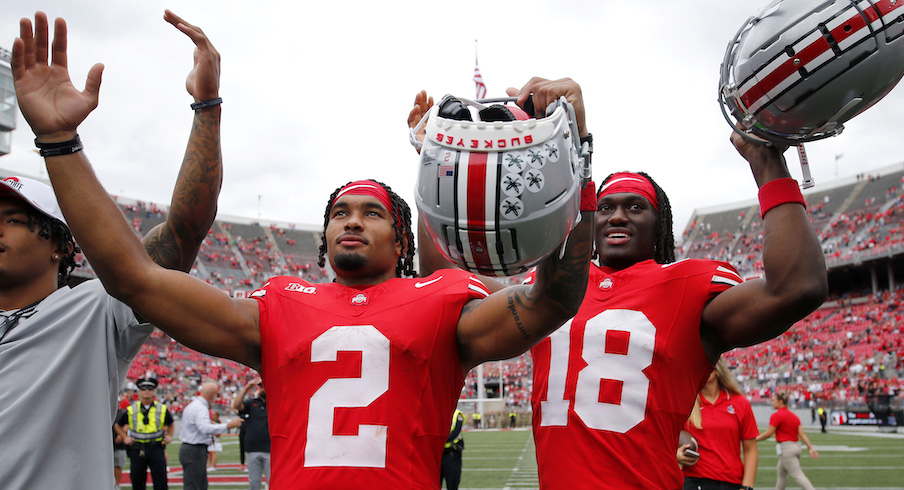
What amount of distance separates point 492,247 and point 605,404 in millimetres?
1225

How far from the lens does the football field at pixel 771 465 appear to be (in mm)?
10969

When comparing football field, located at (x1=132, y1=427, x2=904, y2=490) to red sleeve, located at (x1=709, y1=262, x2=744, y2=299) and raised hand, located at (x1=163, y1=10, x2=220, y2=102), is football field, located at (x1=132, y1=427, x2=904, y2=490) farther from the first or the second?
raised hand, located at (x1=163, y1=10, x2=220, y2=102)

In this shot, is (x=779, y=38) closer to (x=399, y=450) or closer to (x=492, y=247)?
(x=492, y=247)

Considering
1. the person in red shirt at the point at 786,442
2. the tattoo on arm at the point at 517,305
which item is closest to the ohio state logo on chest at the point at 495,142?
the tattoo on arm at the point at 517,305

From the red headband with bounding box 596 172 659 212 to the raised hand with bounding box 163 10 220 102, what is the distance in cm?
165

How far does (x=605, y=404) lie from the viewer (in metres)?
2.65

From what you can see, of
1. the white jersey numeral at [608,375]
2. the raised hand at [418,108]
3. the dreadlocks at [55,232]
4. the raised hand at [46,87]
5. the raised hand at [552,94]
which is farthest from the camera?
the raised hand at [418,108]

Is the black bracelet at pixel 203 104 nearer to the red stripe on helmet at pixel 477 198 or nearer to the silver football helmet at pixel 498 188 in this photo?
the silver football helmet at pixel 498 188

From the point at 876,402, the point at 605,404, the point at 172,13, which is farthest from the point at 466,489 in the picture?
the point at 876,402

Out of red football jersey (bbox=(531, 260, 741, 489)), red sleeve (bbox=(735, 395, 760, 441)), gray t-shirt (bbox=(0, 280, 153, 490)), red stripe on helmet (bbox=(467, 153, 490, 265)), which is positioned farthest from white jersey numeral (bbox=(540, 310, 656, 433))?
red sleeve (bbox=(735, 395, 760, 441))

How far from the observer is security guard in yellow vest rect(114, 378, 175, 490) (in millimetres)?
→ 9172

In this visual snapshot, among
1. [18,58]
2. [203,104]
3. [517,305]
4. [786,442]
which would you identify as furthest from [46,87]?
[786,442]

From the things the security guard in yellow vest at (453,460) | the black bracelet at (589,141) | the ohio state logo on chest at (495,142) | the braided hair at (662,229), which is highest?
the black bracelet at (589,141)

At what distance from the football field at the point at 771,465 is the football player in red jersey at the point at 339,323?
8841mm
